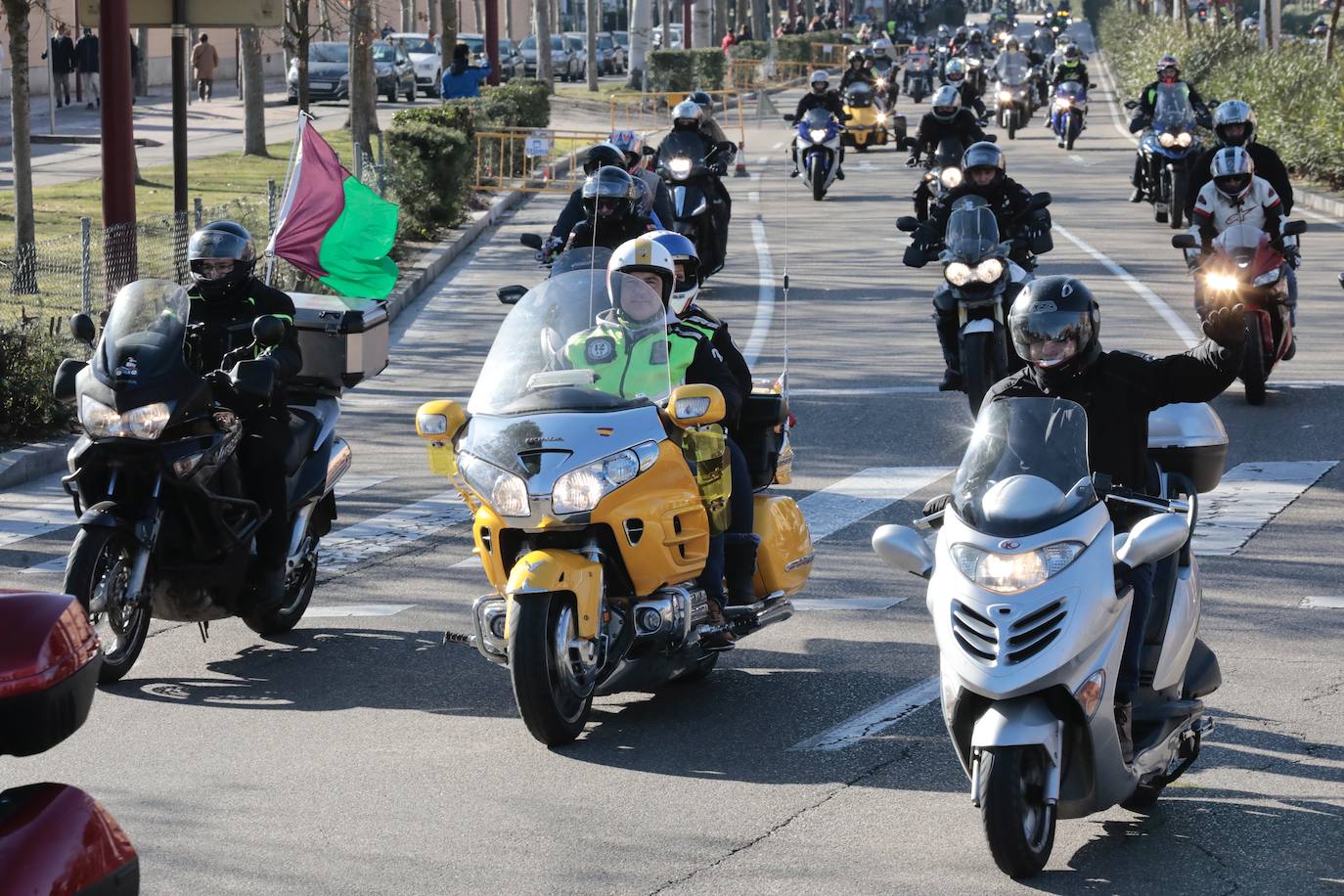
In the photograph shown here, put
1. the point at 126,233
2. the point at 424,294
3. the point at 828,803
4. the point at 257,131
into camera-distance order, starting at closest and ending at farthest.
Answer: the point at 828,803 → the point at 126,233 → the point at 424,294 → the point at 257,131

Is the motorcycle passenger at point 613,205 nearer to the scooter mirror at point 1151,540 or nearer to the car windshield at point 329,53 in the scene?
the scooter mirror at point 1151,540

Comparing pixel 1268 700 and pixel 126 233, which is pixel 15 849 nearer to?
pixel 1268 700

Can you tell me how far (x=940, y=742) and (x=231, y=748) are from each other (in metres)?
2.31

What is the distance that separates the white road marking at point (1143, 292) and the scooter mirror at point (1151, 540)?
9.72m

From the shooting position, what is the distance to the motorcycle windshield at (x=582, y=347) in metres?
7.20

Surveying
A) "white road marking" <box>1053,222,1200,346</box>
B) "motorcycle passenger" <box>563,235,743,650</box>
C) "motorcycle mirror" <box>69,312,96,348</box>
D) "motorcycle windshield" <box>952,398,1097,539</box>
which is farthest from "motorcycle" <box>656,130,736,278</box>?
"motorcycle windshield" <box>952,398,1097,539</box>

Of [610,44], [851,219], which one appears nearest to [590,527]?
[851,219]

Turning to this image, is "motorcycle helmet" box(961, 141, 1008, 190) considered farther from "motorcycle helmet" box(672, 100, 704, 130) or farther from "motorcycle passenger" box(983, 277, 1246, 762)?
"motorcycle passenger" box(983, 277, 1246, 762)

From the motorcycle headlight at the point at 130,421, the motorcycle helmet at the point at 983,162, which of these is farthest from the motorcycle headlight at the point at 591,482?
the motorcycle helmet at the point at 983,162

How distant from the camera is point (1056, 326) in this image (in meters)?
6.24

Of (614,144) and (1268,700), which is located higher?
(614,144)

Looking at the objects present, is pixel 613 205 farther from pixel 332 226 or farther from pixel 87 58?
pixel 87 58

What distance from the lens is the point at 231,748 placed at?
7.15 m

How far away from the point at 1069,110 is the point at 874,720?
113 ft
